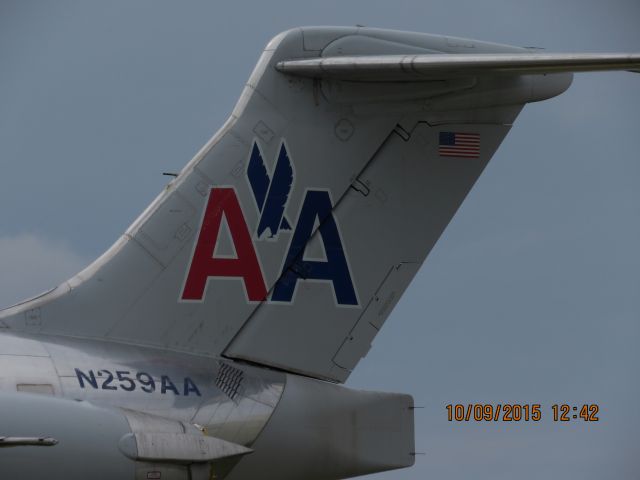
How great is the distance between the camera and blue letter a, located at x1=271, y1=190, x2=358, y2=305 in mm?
10359

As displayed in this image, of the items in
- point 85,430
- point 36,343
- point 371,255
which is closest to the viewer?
point 85,430

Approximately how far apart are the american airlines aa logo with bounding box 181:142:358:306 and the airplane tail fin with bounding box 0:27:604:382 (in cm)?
1

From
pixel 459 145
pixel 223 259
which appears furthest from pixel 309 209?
pixel 459 145

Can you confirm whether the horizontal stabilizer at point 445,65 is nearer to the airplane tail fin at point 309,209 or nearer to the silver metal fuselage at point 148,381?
the airplane tail fin at point 309,209

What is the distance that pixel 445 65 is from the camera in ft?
31.9

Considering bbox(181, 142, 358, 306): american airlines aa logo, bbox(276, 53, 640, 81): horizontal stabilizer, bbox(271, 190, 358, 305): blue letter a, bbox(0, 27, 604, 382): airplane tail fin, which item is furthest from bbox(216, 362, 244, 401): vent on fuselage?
bbox(276, 53, 640, 81): horizontal stabilizer

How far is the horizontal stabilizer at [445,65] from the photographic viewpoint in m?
9.02

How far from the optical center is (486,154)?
10.8 meters

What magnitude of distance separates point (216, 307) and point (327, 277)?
906mm

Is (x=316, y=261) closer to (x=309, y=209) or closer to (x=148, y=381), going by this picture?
(x=309, y=209)

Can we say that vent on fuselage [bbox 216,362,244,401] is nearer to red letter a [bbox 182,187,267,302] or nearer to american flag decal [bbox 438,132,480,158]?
red letter a [bbox 182,187,267,302]

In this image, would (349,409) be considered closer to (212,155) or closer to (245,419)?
(245,419)

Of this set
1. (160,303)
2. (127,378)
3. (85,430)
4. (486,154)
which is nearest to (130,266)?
(160,303)

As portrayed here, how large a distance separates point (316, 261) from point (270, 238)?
0.41m
